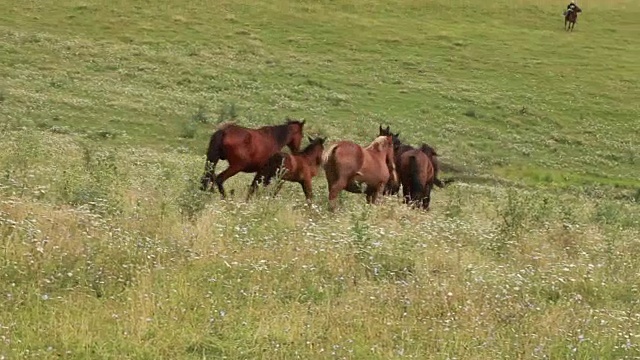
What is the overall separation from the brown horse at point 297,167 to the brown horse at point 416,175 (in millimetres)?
1809

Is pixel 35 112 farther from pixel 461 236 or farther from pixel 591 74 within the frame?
pixel 591 74

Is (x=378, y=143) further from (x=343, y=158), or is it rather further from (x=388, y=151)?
(x=343, y=158)

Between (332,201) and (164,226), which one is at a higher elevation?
(164,226)

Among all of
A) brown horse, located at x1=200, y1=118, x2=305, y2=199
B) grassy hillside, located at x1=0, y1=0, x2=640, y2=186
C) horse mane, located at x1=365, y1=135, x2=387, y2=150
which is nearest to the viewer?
brown horse, located at x1=200, y1=118, x2=305, y2=199

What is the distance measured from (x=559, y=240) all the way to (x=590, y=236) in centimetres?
50

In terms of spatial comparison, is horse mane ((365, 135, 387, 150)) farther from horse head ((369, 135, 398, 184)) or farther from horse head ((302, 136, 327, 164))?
horse head ((302, 136, 327, 164))

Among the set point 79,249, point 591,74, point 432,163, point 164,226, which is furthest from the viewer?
point 591,74

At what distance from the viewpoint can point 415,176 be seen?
1458 cm

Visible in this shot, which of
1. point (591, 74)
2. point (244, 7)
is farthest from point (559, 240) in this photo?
point (244, 7)

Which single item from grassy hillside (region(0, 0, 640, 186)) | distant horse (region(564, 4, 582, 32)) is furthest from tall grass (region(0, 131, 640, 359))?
distant horse (region(564, 4, 582, 32))

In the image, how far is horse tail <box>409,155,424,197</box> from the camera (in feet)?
47.5

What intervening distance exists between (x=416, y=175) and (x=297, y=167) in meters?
2.47

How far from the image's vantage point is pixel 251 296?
19.6 ft

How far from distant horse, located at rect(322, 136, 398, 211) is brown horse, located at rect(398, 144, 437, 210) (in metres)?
0.49
